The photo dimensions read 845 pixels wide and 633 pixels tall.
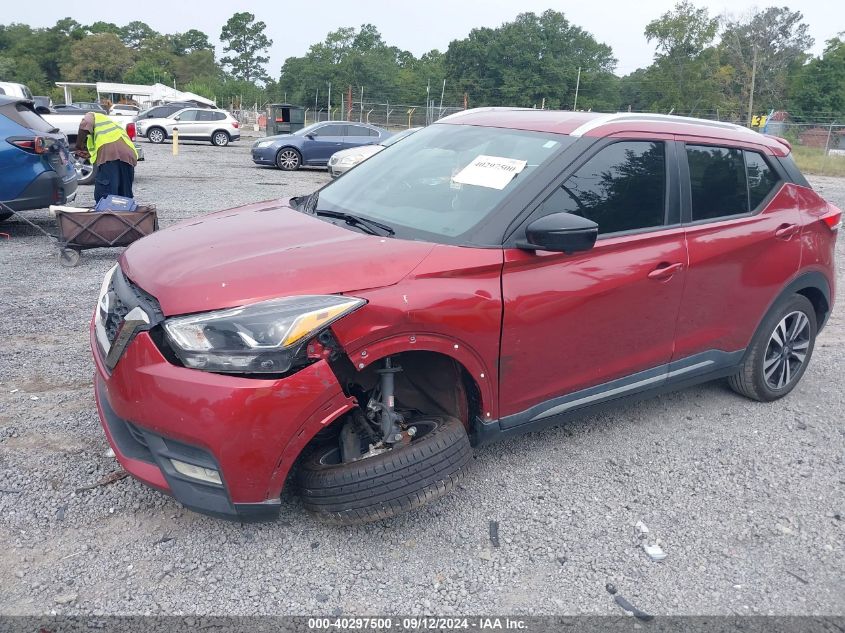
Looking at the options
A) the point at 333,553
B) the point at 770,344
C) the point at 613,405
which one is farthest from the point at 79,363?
the point at 770,344

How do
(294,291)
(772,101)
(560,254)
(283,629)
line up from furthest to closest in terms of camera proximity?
(772,101), (560,254), (294,291), (283,629)

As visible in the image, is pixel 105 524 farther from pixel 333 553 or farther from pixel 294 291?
pixel 294 291

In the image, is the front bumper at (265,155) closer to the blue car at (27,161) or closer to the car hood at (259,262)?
the blue car at (27,161)

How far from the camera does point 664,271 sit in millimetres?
3557

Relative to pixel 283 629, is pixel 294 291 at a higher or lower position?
higher

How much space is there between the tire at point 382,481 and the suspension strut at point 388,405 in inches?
2.7

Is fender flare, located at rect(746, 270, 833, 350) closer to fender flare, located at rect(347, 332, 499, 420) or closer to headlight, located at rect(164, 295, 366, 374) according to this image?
fender flare, located at rect(347, 332, 499, 420)

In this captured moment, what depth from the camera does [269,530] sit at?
2.98 metres

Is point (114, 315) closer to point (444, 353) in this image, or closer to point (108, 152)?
point (444, 353)

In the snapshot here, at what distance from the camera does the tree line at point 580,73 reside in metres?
51.2

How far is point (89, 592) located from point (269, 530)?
71 cm

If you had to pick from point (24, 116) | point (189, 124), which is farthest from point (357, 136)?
point (24, 116)

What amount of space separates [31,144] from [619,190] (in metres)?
7.03

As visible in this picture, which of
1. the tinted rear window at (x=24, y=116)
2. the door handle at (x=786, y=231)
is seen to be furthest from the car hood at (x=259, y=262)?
the tinted rear window at (x=24, y=116)
